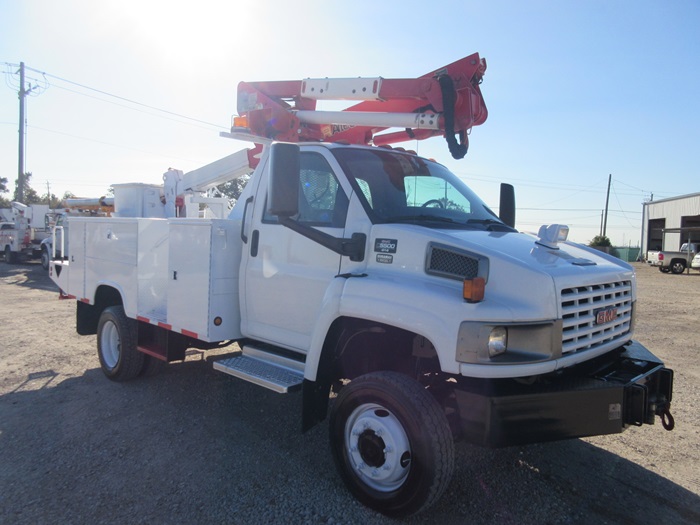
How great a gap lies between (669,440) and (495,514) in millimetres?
2160

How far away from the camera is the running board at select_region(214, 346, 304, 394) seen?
369 cm

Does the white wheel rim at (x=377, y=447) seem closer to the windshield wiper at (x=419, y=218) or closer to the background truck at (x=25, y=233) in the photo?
the windshield wiper at (x=419, y=218)

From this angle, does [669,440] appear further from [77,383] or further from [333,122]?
[77,383]

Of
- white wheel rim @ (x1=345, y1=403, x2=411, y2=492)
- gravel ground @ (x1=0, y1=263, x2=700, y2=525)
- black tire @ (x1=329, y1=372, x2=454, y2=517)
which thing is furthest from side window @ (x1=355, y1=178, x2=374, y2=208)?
gravel ground @ (x1=0, y1=263, x2=700, y2=525)

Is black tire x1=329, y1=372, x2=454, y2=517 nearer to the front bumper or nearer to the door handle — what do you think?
the front bumper

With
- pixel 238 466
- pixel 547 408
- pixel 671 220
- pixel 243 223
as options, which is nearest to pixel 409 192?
pixel 243 223

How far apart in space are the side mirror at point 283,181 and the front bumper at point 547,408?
5.04 ft

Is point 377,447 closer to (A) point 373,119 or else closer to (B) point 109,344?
(A) point 373,119

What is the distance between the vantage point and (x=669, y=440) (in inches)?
174

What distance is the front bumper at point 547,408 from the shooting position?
279 centimetres

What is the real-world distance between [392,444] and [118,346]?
4011 millimetres

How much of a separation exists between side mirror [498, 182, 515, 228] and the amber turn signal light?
2432 millimetres

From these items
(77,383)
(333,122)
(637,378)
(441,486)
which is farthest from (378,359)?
(77,383)

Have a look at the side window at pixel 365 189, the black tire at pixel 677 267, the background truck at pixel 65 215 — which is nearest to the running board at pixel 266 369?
the side window at pixel 365 189
